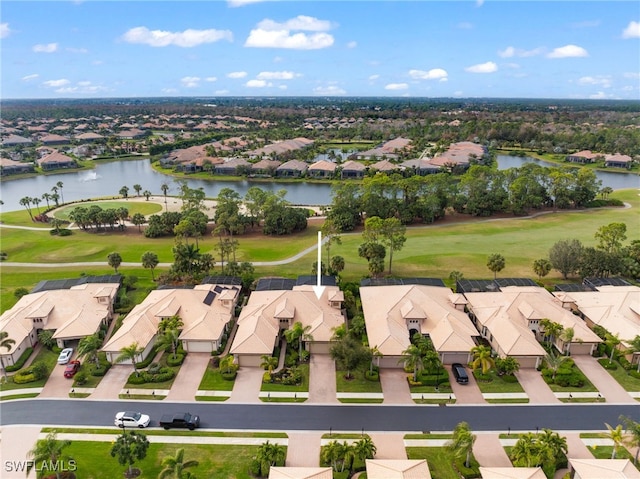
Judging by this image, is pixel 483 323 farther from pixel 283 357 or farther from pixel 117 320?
pixel 117 320

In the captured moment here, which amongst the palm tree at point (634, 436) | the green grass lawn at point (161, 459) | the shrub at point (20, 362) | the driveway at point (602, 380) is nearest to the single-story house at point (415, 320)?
the driveway at point (602, 380)

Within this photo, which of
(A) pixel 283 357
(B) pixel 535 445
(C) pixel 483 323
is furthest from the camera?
(C) pixel 483 323

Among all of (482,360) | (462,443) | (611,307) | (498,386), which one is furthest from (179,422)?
(611,307)

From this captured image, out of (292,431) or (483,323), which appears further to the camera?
(483,323)

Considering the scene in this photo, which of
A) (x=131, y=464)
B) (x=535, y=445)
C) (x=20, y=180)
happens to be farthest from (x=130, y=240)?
(x=20, y=180)

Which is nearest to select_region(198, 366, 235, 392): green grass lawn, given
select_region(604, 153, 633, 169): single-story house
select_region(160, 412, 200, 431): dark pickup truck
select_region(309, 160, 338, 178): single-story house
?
select_region(160, 412, 200, 431): dark pickup truck

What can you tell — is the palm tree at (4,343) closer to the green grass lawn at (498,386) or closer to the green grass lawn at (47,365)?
the green grass lawn at (47,365)

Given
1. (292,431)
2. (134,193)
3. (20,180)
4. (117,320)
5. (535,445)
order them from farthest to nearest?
(20,180) < (134,193) < (117,320) < (292,431) < (535,445)
